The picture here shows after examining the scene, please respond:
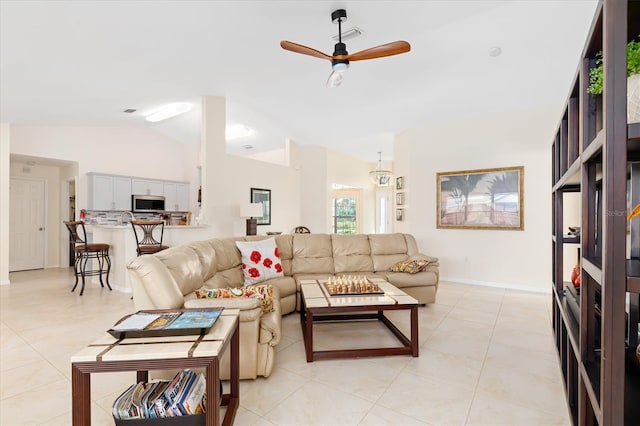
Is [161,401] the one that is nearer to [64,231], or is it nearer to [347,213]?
[64,231]

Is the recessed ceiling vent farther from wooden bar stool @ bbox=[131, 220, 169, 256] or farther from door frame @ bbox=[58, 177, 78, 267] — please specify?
door frame @ bbox=[58, 177, 78, 267]

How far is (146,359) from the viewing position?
1.29 m

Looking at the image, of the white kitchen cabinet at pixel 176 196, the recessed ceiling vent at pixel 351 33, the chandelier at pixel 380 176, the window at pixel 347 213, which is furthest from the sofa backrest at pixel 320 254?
the window at pixel 347 213

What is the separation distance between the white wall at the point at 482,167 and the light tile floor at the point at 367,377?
1.43 m

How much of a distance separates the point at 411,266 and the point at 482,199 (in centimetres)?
221

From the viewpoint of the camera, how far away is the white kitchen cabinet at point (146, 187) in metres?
7.29

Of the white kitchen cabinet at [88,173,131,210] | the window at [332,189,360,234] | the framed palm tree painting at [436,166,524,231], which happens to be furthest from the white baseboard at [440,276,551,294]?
the white kitchen cabinet at [88,173,131,210]

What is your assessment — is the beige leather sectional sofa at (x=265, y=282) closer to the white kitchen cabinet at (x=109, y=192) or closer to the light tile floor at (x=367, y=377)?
the light tile floor at (x=367, y=377)

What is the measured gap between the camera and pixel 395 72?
4215 mm

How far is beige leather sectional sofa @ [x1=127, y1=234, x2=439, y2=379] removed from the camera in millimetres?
2041

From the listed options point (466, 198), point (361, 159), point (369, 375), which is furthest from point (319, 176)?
point (369, 375)

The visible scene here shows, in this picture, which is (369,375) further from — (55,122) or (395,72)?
(55,122)

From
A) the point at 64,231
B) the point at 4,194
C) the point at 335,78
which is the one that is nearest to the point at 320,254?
the point at 335,78

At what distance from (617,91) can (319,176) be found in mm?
6682
